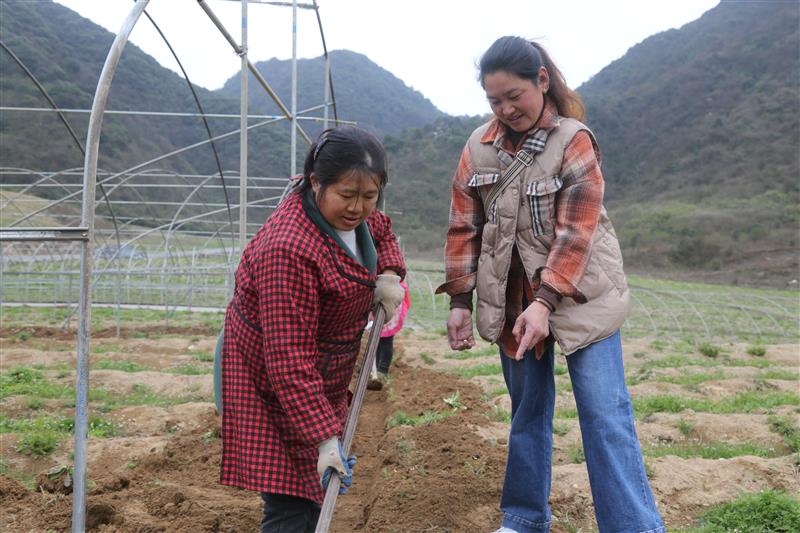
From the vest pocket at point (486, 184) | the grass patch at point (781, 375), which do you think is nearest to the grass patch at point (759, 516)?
the vest pocket at point (486, 184)

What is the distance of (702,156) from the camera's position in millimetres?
52500

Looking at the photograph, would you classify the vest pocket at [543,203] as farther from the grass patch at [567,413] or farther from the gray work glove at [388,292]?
the grass patch at [567,413]

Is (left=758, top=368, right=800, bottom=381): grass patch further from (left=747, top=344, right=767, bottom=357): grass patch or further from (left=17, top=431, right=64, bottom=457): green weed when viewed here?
(left=17, top=431, right=64, bottom=457): green weed

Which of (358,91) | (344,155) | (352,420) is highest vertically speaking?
(358,91)

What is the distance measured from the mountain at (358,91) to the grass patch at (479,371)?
203 feet

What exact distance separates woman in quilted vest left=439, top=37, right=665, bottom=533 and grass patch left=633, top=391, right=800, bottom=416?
3.21 meters

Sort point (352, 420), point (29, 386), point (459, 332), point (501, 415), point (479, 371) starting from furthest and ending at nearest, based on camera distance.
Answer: point (479, 371)
point (29, 386)
point (501, 415)
point (459, 332)
point (352, 420)

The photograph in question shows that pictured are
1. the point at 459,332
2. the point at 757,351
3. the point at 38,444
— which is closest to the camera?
the point at 459,332

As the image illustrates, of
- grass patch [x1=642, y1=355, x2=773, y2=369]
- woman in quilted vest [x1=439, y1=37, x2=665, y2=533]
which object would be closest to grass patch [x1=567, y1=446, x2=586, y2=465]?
woman in quilted vest [x1=439, y1=37, x2=665, y2=533]

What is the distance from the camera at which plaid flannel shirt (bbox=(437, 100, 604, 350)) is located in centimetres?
223

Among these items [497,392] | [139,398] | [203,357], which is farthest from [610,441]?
[203,357]

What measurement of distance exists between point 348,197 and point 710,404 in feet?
16.0

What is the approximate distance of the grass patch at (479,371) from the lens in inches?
287

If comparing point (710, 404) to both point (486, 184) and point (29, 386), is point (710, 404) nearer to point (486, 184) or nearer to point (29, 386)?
point (486, 184)
